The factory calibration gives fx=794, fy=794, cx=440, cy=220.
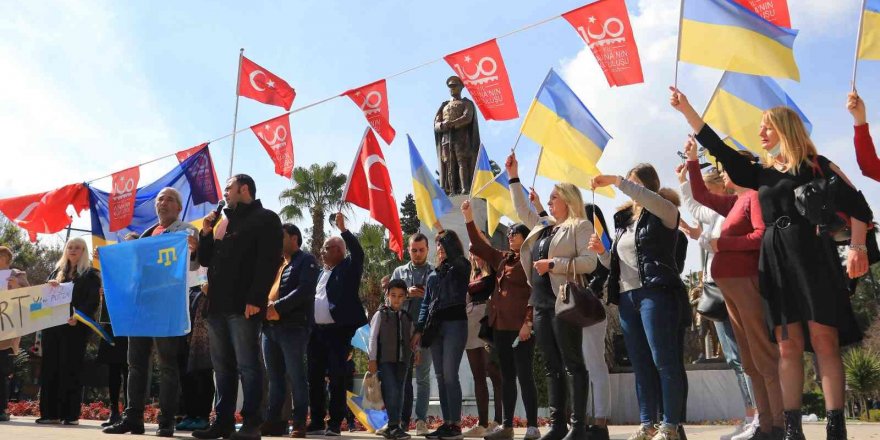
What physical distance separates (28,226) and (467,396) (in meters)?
6.51

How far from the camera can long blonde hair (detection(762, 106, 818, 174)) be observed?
4.14 meters

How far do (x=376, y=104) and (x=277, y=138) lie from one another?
1528 mm

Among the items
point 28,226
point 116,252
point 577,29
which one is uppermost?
point 577,29

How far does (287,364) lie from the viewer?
635 centimetres

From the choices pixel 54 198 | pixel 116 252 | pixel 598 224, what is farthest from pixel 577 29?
pixel 54 198

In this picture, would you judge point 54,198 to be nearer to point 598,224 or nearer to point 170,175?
point 170,175

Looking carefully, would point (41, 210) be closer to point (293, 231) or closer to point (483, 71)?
point (293, 231)

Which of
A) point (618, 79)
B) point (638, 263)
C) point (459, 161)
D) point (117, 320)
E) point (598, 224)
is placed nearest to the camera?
point (638, 263)

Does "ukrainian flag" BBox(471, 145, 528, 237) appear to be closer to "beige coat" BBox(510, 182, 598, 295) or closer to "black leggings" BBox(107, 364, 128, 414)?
"beige coat" BBox(510, 182, 598, 295)

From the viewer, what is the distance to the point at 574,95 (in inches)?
327

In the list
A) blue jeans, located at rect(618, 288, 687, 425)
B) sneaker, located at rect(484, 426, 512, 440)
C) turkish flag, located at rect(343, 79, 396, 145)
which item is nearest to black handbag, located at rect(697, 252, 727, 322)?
blue jeans, located at rect(618, 288, 687, 425)

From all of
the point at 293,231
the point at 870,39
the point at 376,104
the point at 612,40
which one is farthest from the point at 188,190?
the point at 870,39

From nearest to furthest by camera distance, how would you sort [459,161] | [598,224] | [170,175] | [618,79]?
1. [598,224]
2. [618,79]
3. [170,175]
4. [459,161]

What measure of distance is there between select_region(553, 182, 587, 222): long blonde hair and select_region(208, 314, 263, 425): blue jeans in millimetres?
2303
